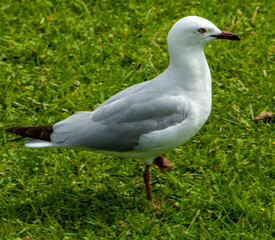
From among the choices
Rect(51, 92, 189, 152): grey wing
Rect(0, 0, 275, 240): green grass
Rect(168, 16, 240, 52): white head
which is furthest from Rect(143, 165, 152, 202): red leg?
Rect(168, 16, 240, 52): white head

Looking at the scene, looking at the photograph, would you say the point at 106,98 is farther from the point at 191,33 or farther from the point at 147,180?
the point at 191,33

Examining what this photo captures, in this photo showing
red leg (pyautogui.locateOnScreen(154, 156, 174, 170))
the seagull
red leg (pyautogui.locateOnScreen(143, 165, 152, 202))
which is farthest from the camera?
red leg (pyautogui.locateOnScreen(154, 156, 174, 170))

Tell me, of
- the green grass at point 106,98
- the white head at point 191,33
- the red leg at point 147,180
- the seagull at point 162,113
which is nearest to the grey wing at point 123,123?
the seagull at point 162,113

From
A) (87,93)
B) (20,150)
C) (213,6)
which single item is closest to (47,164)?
(20,150)

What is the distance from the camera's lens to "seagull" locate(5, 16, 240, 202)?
13.9 ft

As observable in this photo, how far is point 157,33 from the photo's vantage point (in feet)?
21.9

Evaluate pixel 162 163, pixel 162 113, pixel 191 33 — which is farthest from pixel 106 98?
pixel 191 33

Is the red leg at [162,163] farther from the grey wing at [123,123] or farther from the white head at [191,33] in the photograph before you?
the white head at [191,33]

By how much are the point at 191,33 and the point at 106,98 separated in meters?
1.75

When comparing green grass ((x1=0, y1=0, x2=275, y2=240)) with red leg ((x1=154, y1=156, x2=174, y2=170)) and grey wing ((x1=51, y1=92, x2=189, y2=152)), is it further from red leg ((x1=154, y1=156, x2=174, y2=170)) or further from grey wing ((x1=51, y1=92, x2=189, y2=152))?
grey wing ((x1=51, y1=92, x2=189, y2=152))

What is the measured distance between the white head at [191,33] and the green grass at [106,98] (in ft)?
3.85

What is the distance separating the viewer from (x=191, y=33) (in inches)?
167

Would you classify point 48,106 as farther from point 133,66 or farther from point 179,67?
point 179,67

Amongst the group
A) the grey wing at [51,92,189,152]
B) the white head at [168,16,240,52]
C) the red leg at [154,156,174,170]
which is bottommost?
the red leg at [154,156,174,170]
